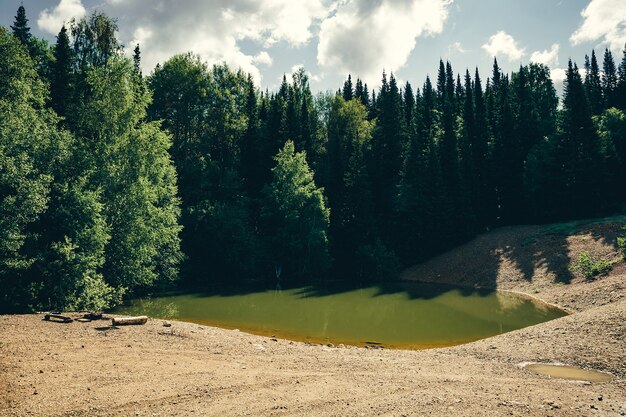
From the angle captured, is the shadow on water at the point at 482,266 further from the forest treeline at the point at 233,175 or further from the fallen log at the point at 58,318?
the fallen log at the point at 58,318

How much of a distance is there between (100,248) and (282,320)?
39.8ft

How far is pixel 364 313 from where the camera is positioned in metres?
30.0

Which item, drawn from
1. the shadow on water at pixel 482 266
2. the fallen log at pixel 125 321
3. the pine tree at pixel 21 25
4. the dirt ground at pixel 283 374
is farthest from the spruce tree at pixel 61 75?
the fallen log at pixel 125 321

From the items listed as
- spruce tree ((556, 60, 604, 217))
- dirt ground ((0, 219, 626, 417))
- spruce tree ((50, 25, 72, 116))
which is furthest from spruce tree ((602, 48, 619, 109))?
spruce tree ((50, 25, 72, 116))

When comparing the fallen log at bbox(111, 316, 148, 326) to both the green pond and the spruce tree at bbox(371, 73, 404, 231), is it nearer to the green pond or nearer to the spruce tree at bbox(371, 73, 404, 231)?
the green pond

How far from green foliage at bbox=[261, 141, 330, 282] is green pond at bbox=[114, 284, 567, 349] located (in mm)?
5933

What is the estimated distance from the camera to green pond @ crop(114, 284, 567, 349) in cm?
2312

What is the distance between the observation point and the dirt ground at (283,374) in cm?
940

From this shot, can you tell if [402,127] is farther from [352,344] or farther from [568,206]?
[352,344]

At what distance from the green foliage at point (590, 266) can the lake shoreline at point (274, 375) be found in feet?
48.5

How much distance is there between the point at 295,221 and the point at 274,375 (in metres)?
32.9

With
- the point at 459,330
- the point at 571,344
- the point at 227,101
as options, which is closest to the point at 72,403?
the point at 571,344

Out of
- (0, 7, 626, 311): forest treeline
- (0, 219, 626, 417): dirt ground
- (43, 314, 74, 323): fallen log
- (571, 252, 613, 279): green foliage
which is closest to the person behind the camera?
(0, 219, 626, 417): dirt ground

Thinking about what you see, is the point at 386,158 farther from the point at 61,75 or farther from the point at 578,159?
the point at 61,75
